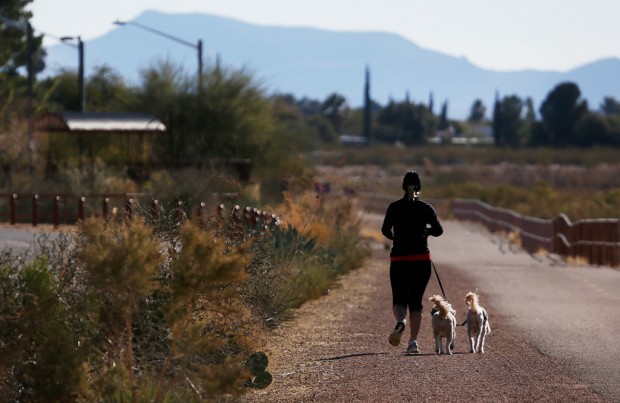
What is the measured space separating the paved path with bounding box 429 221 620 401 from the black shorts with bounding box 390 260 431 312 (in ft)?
5.05

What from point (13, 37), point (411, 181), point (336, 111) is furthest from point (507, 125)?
point (411, 181)

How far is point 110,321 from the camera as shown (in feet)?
32.8

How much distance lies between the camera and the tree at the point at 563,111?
12481cm

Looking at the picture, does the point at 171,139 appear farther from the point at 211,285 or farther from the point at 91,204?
the point at 211,285

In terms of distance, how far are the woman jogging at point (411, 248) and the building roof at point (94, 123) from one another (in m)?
29.1

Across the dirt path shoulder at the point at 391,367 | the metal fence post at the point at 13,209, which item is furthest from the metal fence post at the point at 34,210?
the dirt path shoulder at the point at 391,367

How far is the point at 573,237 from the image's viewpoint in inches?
1453

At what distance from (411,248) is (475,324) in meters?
1.01

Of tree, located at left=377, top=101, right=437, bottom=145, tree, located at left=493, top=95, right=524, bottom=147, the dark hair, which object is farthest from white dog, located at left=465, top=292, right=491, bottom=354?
tree, located at left=377, top=101, right=437, bottom=145

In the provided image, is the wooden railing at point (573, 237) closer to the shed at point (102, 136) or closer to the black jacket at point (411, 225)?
the shed at point (102, 136)

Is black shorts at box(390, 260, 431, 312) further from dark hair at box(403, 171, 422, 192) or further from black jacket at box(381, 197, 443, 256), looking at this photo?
dark hair at box(403, 171, 422, 192)

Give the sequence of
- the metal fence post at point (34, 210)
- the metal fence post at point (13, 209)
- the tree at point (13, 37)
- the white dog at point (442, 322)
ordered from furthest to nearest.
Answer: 1. the tree at point (13, 37)
2. the metal fence post at point (13, 209)
3. the metal fence post at point (34, 210)
4. the white dog at point (442, 322)

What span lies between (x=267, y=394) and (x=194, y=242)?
8.46ft

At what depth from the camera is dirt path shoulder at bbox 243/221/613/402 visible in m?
11.4
